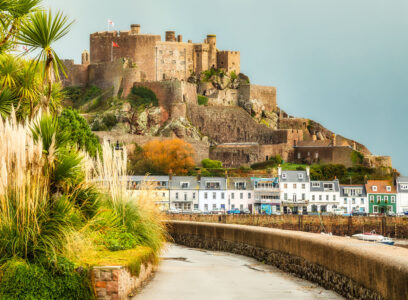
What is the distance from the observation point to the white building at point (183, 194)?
68062 millimetres

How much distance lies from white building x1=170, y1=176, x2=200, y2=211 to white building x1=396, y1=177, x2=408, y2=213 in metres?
20.5

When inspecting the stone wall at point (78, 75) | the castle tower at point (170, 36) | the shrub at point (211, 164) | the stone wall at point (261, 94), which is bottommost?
the shrub at point (211, 164)

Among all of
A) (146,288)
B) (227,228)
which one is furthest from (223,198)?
(146,288)

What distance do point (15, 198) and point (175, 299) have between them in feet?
10.7

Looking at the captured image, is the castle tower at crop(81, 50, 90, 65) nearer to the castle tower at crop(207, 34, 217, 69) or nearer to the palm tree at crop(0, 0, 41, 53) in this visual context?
the castle tower at crop(207, 34, 217, 69)

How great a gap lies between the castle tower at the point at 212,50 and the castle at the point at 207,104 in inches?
5.4

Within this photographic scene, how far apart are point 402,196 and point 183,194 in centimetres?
2243

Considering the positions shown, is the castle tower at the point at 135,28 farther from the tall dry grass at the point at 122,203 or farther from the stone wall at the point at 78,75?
the tall dry grass at the point at 122,203

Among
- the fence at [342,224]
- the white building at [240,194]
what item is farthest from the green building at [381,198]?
the fence at [342,224]

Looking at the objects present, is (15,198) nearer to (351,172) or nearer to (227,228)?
(227,228)

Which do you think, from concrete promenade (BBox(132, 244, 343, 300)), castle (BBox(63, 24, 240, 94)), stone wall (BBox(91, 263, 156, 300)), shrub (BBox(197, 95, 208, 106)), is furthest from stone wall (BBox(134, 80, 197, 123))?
stone wall (BBox(91, 263, 156, 300))

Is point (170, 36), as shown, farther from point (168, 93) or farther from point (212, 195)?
point (212, 195)

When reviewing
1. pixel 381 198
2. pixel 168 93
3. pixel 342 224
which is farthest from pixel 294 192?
pixel 168 93

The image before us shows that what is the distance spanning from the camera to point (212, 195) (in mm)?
69875
